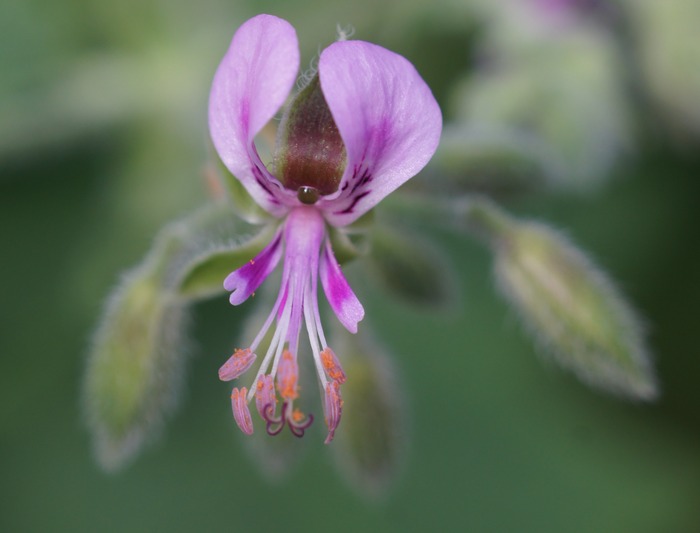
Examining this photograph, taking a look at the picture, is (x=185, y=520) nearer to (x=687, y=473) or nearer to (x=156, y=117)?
(x=156, y=117)

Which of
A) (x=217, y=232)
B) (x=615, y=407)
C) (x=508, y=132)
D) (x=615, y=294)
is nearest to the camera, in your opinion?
(x=217, y=232)

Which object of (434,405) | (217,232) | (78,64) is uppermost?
(217,232)

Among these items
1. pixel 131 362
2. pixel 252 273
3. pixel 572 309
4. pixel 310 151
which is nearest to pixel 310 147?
pixel 310 151

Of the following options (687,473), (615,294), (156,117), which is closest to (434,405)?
(687,473)

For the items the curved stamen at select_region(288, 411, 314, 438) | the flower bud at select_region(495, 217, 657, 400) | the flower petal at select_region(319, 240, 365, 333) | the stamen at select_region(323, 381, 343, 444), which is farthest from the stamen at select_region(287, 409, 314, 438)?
the flower bud at select_region(495, 217, 657, 400)

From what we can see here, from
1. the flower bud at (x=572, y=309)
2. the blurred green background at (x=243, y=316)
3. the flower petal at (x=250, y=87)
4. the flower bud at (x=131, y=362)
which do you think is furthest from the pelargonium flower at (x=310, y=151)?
→ the blurred green background at (x=243, y=316)

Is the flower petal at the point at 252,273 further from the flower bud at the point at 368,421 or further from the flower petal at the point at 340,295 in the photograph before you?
the flower bud at the point at 368,421

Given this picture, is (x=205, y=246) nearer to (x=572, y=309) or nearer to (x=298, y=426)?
(x=298, y=426)
